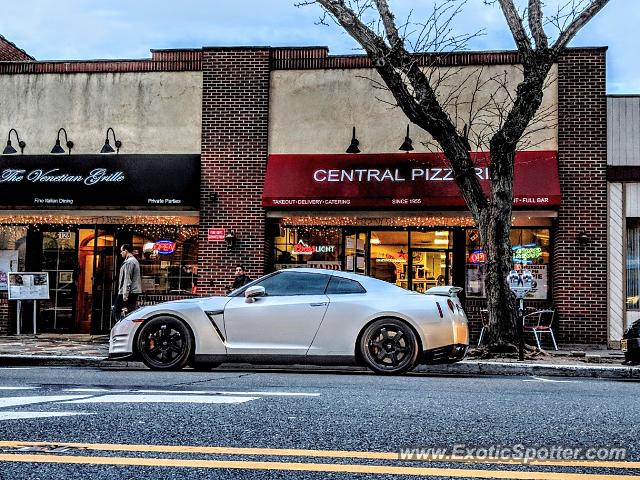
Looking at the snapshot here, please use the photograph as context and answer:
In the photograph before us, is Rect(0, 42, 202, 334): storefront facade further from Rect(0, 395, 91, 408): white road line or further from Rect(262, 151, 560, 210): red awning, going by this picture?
Rect(0, 395, 91, 408): white road line

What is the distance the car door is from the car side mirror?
50 mm

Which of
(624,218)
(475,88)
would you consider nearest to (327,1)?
(475,88)

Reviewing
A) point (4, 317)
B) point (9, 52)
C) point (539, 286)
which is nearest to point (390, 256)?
point (539, 286)

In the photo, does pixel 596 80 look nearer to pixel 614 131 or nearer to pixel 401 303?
pixel 614 131

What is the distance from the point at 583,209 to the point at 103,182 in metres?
10.2

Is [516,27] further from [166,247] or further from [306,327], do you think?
[166,247]

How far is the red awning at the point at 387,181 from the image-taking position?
16.8 m

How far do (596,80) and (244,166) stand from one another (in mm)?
7652

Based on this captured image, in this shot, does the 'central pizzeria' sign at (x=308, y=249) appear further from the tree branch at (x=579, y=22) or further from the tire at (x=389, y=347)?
the tire at (x=389, y=347)

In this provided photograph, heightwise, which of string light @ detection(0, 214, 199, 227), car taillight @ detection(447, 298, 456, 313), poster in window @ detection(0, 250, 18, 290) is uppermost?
string light @ detection(0, 214, 199, 227)

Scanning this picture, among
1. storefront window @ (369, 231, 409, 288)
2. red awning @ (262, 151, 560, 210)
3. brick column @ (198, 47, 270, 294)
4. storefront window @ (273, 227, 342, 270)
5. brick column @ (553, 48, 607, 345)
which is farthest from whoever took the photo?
storefront window @ (273, 227, 342, 270)

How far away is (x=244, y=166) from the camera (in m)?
18.0

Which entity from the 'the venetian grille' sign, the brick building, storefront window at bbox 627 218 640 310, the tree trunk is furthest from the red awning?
the tree trunk

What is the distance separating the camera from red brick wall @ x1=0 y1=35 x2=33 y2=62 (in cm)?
1978
